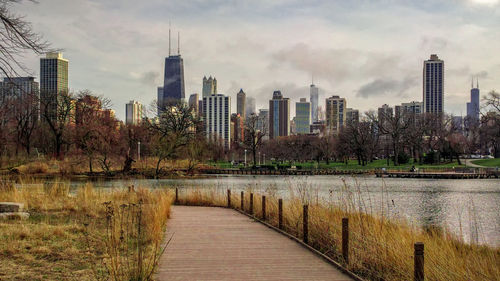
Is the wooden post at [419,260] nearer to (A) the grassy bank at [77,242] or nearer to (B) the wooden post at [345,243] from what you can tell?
(B) the wooden post at [345,243]

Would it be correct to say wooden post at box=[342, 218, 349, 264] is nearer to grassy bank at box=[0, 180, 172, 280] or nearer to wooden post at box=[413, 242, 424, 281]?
wooden post at box=[413, 242, 424, 281]

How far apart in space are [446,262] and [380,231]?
2.10 m

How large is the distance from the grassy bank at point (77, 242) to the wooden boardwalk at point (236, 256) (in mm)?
461

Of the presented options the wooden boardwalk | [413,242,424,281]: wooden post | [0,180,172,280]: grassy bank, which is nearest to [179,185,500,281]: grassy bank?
the wooden boardwalk

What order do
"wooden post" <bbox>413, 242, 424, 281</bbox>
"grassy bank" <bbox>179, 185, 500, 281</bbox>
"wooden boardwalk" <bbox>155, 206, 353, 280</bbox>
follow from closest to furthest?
"wooden post" <bbox>413, 242, 424, 281</bbox> < "grassy bank" <bbox>179, 185, 500, 281</bbox> < "wooden boardwalk" <bbox>155, 206, 353, 280</bbox>

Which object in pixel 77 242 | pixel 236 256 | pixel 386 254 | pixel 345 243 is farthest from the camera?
pixel 77 242

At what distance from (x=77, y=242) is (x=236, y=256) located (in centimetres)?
375

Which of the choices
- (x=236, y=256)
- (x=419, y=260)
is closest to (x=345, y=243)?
(x=236, y=256)

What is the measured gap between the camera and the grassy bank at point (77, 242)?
24.8ft

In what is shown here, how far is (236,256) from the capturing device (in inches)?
364

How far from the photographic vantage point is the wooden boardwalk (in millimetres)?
7703

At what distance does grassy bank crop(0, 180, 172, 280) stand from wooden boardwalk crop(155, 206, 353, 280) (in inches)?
18.1

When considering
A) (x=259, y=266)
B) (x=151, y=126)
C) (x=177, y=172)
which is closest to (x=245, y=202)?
(x=259, y=266)

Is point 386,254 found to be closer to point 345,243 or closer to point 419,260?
point 345,243
